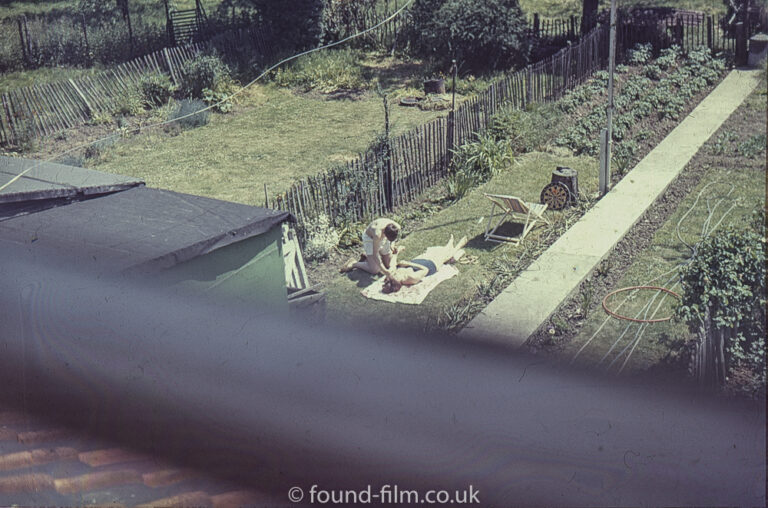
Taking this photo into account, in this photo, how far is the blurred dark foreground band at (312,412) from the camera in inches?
138

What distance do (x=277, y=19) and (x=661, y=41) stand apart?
10.8 metres

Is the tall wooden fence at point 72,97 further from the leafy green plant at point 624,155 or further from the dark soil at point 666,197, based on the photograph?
the dark soil at point 666,197

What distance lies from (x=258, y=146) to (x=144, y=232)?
36.6 ft

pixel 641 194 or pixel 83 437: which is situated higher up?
pixel 83 437

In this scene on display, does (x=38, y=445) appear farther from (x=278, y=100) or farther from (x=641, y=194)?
(x=278, y=100)

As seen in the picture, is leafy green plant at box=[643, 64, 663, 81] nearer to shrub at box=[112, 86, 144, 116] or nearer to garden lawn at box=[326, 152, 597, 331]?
garden lawn at box=[326, 152, 597, 331]

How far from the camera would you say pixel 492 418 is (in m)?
4.93

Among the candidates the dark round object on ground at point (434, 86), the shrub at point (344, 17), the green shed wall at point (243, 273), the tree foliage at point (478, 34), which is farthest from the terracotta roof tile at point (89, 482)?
the shrub at point (344, 17)

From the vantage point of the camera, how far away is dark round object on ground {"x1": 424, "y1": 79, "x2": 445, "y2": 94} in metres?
18.8

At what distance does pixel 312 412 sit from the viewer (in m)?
3.71

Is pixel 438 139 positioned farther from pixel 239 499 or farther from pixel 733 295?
pixel 239 499

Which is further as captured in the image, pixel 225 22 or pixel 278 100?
pixel 225 22

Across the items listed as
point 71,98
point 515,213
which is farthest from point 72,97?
point 515,213

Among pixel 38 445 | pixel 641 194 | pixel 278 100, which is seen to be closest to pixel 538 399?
pixel 38 445
